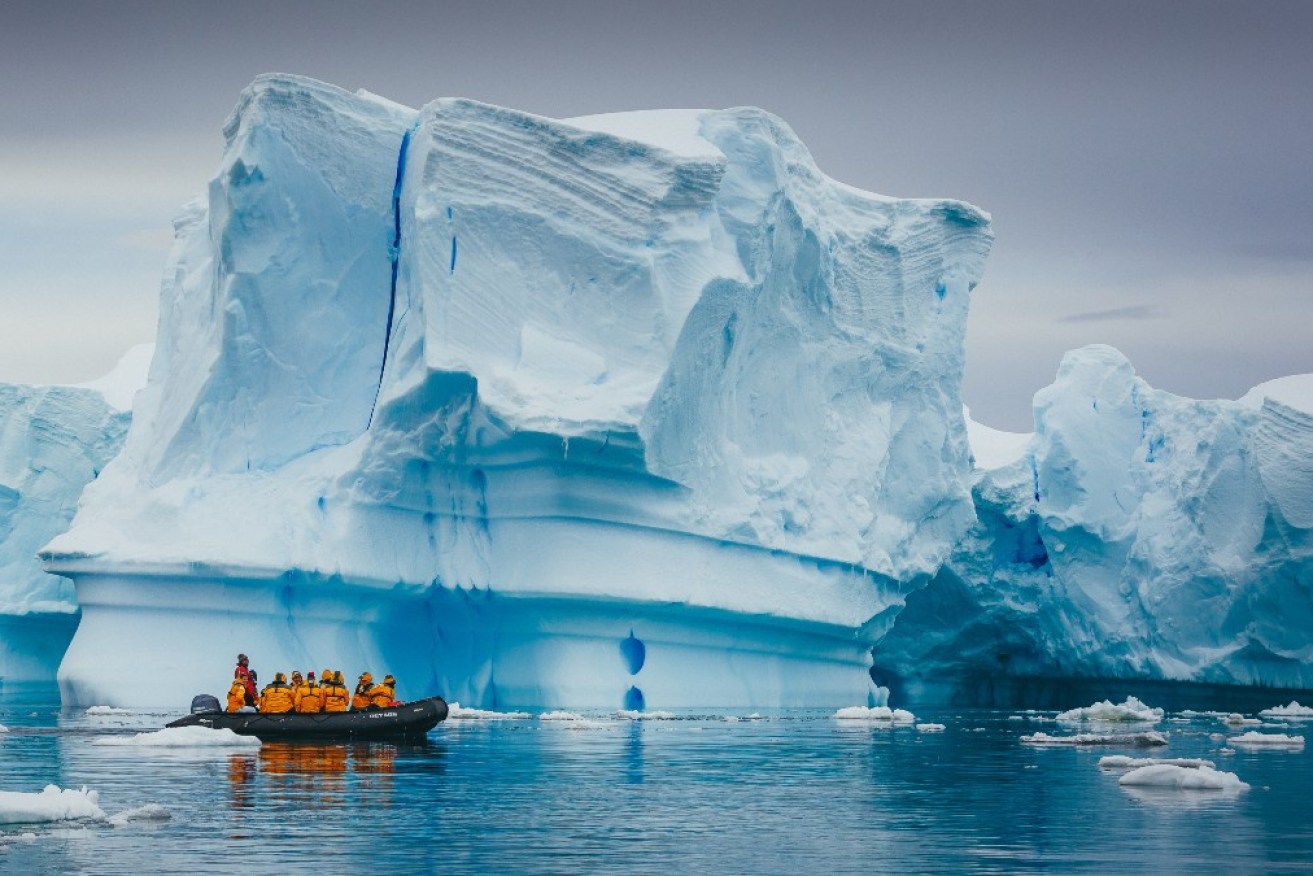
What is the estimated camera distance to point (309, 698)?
1662cm

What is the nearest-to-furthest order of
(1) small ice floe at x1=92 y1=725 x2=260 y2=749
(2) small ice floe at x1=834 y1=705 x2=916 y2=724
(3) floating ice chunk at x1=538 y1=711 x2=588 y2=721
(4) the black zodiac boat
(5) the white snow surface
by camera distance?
(1) small ice floe at x1=92 y1=725 x2=260 y2=749 → (4) the black zodiac boat → (3) floating ice chunk at x1=538 y1=711 x2=588 y2=721 → (2) small ice floe at x1=834 y1=705 x2=916 y2=724 → (5) the white snow surface

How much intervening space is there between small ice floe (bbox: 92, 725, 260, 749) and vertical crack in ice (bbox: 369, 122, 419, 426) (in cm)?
805

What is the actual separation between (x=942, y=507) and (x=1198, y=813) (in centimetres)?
1720

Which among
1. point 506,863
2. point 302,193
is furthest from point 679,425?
point 506,863

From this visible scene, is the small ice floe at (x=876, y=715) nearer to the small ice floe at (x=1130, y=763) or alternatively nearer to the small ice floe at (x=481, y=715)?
the small ice floe at (x=481, y=715)

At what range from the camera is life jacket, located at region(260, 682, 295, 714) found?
16.4 m

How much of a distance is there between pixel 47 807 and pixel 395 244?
15.6 metres

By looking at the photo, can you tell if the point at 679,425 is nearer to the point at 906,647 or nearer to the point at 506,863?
the point at 906,647

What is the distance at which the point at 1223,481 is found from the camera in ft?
98.3

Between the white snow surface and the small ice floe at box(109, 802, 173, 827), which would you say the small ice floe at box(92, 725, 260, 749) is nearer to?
the small ice floe at box(109, 802, 173, 827)

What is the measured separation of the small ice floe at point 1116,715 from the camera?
77.3ft

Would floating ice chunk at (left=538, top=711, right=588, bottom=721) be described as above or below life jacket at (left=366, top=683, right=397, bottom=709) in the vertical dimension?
below

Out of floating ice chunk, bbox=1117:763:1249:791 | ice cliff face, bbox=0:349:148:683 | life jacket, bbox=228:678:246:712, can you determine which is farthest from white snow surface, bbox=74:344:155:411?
floating ice chunk, bbox=1117:763:1249:791

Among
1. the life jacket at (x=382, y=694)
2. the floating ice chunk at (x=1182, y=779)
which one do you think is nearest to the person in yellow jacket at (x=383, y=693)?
the life jacket at (x=382, y=694)
